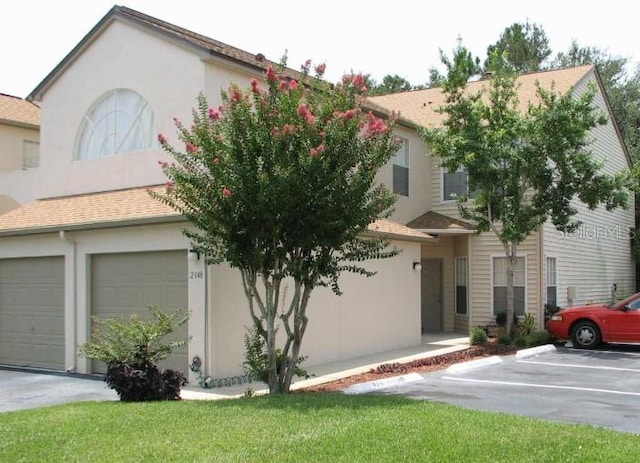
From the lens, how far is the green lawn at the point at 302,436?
6.35 m

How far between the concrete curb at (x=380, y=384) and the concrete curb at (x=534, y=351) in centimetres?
399

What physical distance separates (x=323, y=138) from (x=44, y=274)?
27.9ft

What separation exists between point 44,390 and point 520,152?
452 inches

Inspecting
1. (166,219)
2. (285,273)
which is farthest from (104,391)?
(285,273)

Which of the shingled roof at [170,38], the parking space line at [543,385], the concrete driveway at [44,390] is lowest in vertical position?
the concrete driveway at [44,390]

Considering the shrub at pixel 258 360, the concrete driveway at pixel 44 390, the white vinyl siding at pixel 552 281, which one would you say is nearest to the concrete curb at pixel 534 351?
the white vinyl siding at pixel 552 281

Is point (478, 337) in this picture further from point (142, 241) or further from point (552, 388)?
point (142, 241)

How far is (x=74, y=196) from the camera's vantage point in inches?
Result: 658

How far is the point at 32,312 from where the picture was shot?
50.6 feet

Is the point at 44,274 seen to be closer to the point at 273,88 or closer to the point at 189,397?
the point at 189,397

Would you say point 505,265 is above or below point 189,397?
above

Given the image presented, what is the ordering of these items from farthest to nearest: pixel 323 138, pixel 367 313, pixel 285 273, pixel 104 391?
pixel 367 313 < pixel 104 391 < pixel 285 273 < pixel 323 138

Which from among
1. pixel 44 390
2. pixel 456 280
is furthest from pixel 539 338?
pixel 44 390

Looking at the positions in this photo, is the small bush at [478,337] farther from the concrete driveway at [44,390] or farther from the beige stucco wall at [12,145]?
the beige stucco wall at [12,145]
